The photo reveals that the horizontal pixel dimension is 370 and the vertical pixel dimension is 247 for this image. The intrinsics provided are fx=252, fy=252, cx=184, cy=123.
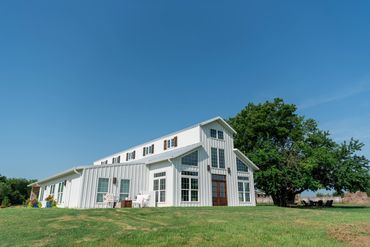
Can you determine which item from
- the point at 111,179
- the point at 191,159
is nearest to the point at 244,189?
the point at 191,159

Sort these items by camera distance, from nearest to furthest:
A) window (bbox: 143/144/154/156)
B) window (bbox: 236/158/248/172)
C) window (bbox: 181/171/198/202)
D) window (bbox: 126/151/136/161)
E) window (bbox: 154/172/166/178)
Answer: window (bbox: 181/171/198/202) → window (bbox: 154/172/166/178) → window (bbox: 236/158/248/172) → window (bbox: 143/144/154/156) → window (bbox: 126/151/136/161)

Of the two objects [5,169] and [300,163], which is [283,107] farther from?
[5,169]

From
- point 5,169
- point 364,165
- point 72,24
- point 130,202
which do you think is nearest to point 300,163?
point 364,165

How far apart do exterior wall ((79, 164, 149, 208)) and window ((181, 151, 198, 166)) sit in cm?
360

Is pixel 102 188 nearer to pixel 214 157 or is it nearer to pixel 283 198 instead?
pixel 214 157

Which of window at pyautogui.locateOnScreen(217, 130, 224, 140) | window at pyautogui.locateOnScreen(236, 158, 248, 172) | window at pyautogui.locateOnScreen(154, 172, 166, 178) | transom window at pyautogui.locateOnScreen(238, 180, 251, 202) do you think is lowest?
transom window at pyautogui.locateOnScreen(238, 180, 251, 202)

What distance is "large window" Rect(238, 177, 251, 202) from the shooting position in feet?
74.1

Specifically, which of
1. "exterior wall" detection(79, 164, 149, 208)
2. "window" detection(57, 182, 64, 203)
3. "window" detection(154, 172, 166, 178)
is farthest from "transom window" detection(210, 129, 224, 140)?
"window" detection(57, 182, 64, 203)

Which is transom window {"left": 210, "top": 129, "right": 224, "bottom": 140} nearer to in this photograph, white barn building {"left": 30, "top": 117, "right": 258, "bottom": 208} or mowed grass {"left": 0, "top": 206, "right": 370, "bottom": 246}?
white barn building {"left": 30, "top": 117, "right": 258, "bottom": 208}

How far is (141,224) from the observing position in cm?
942

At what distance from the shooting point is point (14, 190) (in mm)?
36594

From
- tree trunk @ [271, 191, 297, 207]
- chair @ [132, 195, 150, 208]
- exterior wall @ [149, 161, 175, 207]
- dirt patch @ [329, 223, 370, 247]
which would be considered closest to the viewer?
dirt patch @ [329, 223, 370, 247]

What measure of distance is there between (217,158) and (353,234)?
550 inches

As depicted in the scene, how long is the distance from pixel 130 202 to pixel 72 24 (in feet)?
41.1
